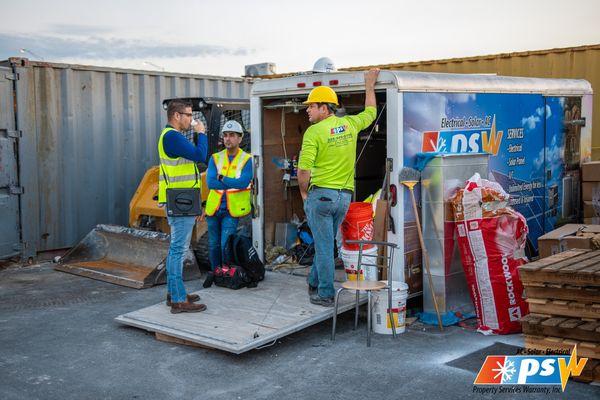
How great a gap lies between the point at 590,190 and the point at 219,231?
4820mm

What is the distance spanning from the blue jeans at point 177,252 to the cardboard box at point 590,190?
17.4 ft

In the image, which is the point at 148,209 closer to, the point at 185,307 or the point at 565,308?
the point at 185,307

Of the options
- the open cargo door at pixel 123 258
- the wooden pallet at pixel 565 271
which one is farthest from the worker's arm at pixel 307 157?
the open cargo door at pixel 123 258

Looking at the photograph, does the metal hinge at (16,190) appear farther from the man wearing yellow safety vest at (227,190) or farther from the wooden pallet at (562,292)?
the wooden pallet at (562,292)

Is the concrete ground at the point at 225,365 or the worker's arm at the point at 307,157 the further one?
the worker's arm at the point at 307,157

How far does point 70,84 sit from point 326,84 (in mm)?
4686

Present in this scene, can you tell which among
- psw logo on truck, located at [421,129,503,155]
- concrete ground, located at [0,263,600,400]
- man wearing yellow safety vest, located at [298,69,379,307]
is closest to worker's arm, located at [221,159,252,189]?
man wearing yellow safety vest, located at [298,69,379,307]

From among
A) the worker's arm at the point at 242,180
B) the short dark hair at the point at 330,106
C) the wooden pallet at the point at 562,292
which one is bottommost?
the wooden pallet at the point at 562,292

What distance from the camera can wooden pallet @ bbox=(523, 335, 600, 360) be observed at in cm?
504

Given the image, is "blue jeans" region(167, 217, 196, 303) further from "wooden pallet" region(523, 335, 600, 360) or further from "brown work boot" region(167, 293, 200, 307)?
"wooden pallet" region(523, 335, 600, 360)

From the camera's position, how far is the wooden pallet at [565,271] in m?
5.16

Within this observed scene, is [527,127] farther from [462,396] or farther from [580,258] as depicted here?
[462,396]

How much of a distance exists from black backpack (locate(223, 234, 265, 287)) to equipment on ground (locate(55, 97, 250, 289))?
1.25 m

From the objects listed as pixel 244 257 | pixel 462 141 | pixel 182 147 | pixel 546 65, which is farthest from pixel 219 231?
pixel 546 65
